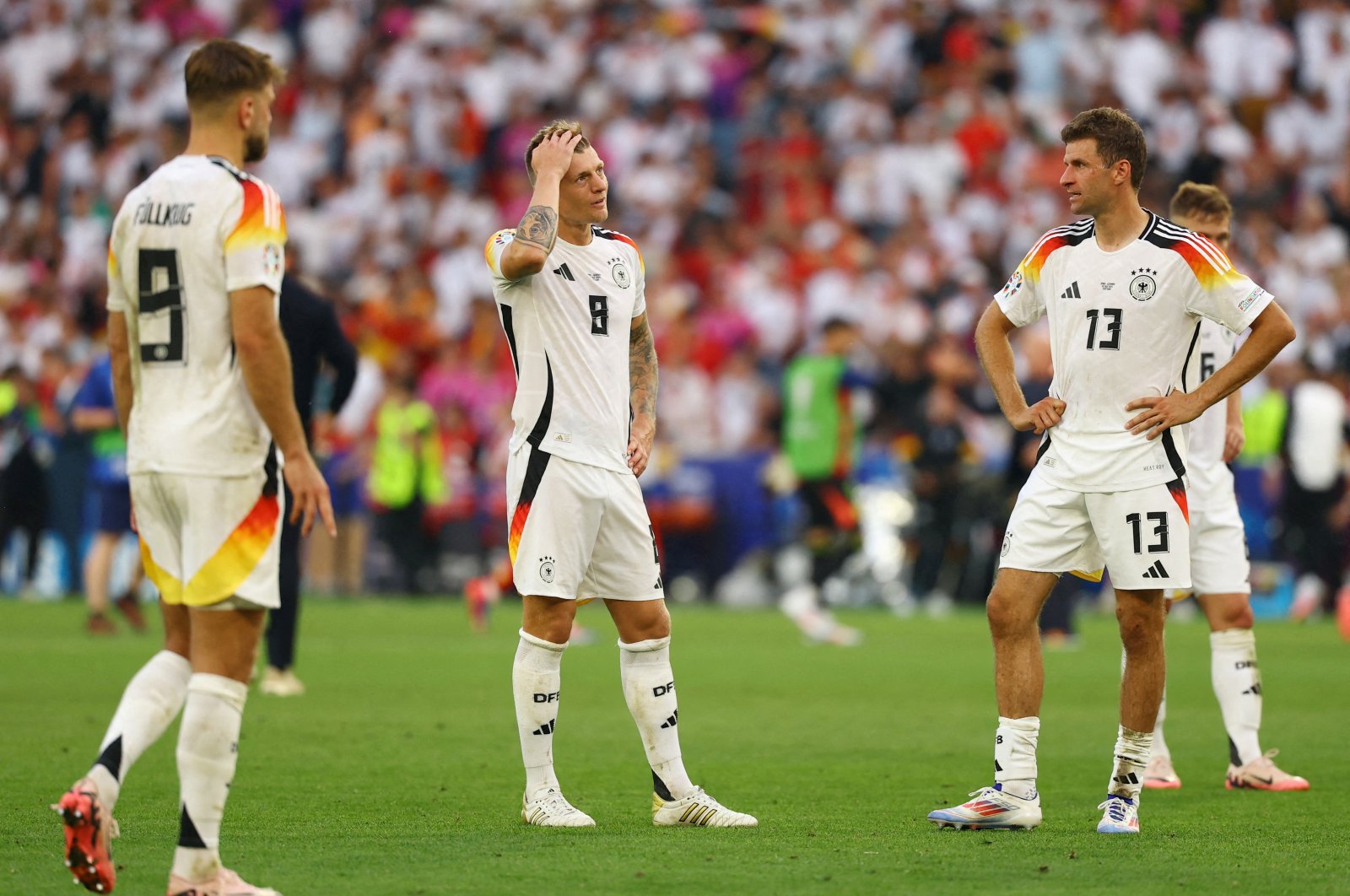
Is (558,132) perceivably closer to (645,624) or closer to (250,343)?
(645,624)

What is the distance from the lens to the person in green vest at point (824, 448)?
17188 millimetres

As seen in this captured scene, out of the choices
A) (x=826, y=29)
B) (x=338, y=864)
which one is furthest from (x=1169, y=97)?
(x=338, y=864)

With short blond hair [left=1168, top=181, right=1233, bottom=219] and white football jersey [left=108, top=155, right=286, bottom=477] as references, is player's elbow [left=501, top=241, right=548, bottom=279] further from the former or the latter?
short blond hair [left=1168, top=181, right=1233, bottom=219]

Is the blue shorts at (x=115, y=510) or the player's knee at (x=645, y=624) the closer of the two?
the player's knee at (x=645, y=624)

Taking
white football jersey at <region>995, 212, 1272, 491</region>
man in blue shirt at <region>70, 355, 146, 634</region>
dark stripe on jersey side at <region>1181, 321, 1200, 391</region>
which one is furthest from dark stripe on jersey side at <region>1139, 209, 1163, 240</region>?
man in blue shirt at <region>70, 355, 146, 634</region>

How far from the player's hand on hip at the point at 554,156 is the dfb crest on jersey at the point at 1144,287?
2217 millimetres

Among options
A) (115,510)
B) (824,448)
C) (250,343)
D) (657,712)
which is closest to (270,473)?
(250,343)

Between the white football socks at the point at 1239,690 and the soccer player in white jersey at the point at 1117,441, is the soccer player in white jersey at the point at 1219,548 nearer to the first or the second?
the white football socks at the point at 1239,690

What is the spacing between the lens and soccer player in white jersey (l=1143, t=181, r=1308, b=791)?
8672 millimetres

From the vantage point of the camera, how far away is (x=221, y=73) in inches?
219

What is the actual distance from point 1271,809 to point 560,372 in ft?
11.3

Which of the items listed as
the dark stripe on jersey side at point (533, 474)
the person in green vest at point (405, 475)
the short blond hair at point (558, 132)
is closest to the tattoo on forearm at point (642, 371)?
the dark stripe on jersey side at point (533, 474)

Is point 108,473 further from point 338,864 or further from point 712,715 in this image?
point 338,864

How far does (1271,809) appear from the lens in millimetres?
7758
